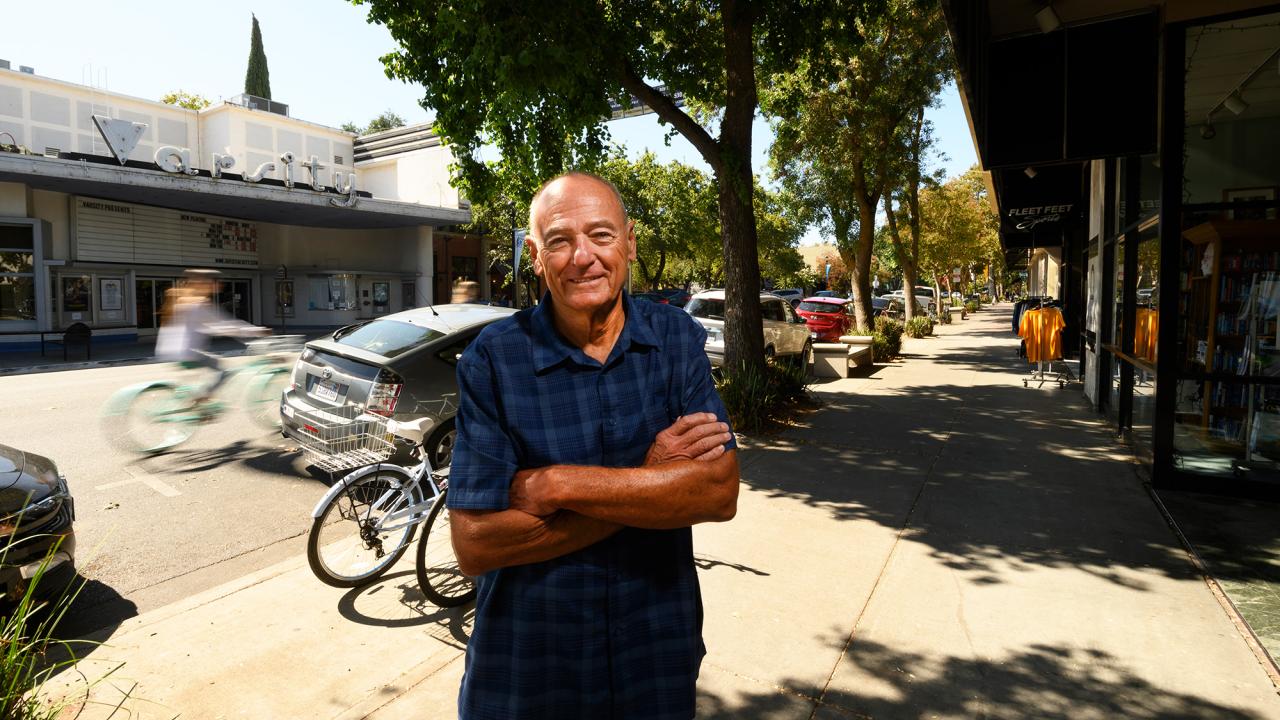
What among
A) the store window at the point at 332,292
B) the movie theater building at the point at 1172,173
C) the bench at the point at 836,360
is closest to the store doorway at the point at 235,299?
the store window at the point at 332,292

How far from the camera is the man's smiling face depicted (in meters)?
1.70

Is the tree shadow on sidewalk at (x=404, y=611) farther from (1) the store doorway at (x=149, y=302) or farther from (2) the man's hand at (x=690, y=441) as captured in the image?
(1) the store doorway at (x=149, y=302)

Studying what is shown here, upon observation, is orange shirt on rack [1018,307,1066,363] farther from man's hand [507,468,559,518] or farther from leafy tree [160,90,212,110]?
leafy tree [160,90,212,110]

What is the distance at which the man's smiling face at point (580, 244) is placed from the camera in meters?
1.70

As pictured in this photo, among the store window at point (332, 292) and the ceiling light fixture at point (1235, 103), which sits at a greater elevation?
the ceiling light fixture at point (1235, 103)

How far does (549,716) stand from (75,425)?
Result: 10.1 meters

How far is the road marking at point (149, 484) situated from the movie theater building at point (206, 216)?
9924 millimetres

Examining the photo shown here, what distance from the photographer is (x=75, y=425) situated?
9000mm

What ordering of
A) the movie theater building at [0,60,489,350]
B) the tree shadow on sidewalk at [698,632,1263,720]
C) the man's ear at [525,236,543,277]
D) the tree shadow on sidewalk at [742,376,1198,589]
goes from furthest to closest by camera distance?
1. the movie theater building at [0,60,489,350]
2. the tree shadow on sidewalk at [742,376,1198,589]
3. the tree shadow on sidewalk at [698,632,1263,720]
4. the man's ear at [525,236,543,277]

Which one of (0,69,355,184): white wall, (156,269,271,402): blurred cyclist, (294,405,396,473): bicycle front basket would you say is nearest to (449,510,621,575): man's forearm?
(294,405,396,473): bicycle front basket

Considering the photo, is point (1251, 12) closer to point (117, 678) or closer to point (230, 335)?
point (117, 678)

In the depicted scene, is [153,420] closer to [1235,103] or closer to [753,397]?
[753,397]

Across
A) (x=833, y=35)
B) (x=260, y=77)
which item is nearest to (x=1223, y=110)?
(x=833, y=35)

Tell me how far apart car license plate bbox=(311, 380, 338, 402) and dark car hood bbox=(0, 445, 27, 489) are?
2611mm
